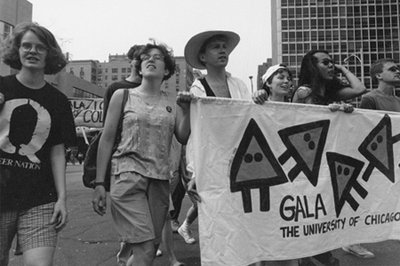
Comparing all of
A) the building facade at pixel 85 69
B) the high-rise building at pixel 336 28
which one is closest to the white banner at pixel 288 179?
the high-rise building at pixel 336 28

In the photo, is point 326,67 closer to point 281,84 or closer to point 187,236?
point 281,84

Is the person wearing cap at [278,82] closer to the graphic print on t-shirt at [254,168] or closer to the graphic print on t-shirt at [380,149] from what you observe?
the graphic print on t-shirt at [254,168]

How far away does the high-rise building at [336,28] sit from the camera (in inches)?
3725

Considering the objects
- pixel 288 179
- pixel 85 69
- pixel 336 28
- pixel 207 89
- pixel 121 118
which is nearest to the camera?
pixel 121 118

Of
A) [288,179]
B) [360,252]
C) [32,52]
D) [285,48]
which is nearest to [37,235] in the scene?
[32,52]

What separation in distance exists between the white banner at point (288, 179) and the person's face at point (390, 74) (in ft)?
3.43

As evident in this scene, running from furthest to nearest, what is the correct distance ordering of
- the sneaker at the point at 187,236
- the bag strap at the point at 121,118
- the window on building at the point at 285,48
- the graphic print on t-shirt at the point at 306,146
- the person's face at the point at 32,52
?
1. the window on building at the point at 285,48
2. the sneaker at the point at 187,236
3. the graphic print on t-shirt at the point at 306,146
4. the bag strap at the point at 121,118
5. the person's face at the point at 32,52

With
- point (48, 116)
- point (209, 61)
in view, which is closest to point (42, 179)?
point (48, 116)

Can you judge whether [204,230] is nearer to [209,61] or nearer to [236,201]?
[236,201]

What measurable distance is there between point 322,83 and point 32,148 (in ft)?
8.28

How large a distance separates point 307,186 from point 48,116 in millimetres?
1874

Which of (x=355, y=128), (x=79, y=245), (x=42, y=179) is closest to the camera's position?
(x=42, y=179)

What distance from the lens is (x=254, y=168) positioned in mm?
2893

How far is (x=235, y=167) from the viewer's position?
2.81m
